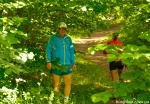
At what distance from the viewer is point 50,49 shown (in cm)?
637

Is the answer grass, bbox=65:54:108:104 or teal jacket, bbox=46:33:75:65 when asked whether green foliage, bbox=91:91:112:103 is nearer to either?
teal jacket, bbox=46:33:75:65

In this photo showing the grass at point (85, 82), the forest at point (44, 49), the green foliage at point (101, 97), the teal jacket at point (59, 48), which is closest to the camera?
the green foliage at point (101, 97)

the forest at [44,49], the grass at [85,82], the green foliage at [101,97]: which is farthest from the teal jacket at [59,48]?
the green foliage at [101,97]

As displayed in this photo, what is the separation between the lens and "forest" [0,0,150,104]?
3170 mm

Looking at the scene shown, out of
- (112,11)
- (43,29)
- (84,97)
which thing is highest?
(112,11)

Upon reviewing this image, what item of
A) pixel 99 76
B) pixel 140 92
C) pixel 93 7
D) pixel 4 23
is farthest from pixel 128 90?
pixel 99 76

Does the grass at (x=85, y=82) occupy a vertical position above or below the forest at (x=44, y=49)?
below

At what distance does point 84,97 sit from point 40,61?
192 cm

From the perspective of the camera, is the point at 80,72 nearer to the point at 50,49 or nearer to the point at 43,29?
the point at 43,29

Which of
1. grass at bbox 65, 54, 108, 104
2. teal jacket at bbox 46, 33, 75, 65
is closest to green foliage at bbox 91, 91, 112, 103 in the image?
teal jacket at bbox 46, 33, 75, 65

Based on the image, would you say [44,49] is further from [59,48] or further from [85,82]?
[85,82]

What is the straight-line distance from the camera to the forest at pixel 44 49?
125 inches

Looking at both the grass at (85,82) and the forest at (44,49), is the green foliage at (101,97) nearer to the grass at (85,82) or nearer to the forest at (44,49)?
the forest at (44,49)

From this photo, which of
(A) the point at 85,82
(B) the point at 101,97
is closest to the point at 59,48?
(B) the point at 101,97
